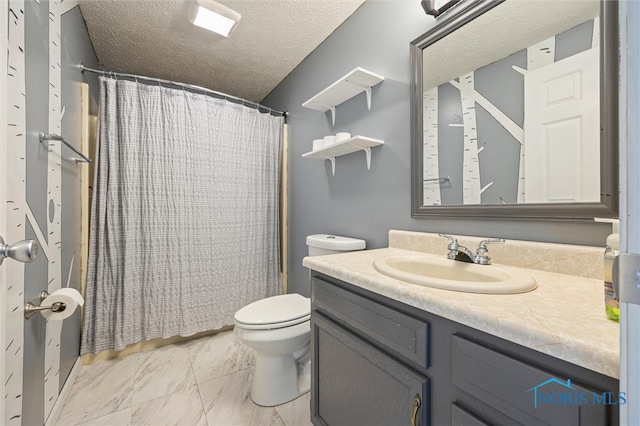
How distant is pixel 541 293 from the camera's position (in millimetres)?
675

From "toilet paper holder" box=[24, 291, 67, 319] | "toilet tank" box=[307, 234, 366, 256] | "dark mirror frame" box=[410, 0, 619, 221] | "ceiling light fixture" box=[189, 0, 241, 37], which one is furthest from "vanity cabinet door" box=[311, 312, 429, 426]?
"ceiling light fixture" box=[189, 0, 241, 37]

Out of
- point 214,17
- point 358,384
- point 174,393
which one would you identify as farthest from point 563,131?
point 174,393

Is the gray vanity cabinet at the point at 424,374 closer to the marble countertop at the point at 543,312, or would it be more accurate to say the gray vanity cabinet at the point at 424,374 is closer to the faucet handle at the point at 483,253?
the marble countertop at the point at 543,312

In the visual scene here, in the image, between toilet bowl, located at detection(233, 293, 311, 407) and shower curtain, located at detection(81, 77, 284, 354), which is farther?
shower curtain, located at detection(81, 77, 284, 354)

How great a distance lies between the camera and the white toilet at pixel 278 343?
1375mm

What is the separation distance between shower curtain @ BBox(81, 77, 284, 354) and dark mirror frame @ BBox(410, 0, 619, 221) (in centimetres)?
143

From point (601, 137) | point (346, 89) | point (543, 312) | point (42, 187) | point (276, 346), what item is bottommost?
point (276, 346)

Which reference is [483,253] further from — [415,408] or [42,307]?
[42,307]

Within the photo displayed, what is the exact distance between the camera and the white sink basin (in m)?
0.68

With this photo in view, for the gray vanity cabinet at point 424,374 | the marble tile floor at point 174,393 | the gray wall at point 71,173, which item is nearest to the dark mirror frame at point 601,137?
the gray vanity cabinet at point 424,374

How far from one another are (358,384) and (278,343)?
589 mm

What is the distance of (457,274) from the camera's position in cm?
101

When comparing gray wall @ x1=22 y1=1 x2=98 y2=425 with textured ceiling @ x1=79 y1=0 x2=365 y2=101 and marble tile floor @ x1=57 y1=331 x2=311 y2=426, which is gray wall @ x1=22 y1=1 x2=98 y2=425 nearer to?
marble tile floor @ x1=57 y1=331 x2=311 y2=426

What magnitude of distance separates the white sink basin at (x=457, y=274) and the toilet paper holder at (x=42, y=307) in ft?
3.97
